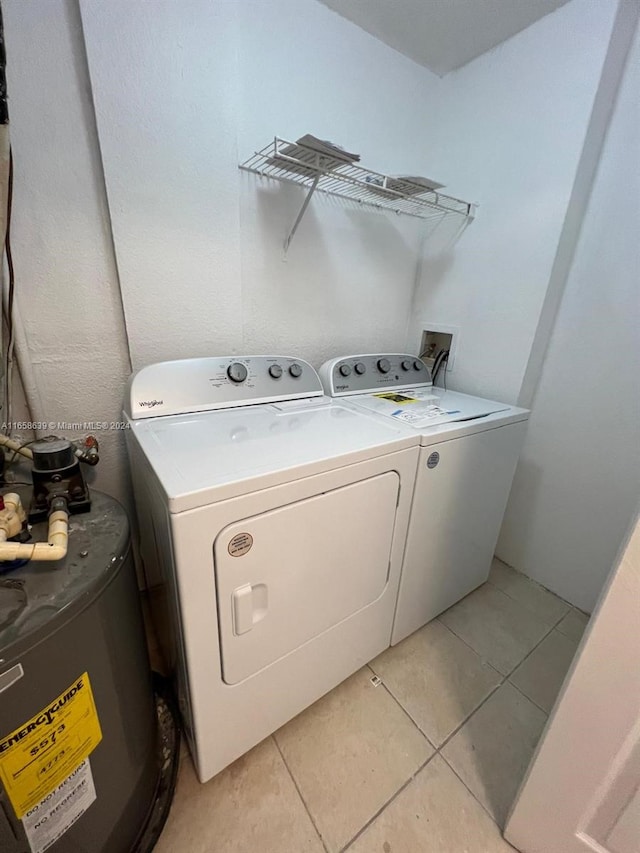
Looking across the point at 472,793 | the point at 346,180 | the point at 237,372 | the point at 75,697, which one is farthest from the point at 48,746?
the point at 346,180

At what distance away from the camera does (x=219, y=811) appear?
978 mm

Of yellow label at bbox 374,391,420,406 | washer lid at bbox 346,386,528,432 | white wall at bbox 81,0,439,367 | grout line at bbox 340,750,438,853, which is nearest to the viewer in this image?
grout line at bbox 340,750,438,853

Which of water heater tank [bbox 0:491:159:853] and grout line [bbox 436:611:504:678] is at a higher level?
water heater tank [bbox 0:491:159:853]

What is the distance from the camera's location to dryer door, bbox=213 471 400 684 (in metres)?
0.81

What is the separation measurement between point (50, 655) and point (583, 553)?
2.02 m

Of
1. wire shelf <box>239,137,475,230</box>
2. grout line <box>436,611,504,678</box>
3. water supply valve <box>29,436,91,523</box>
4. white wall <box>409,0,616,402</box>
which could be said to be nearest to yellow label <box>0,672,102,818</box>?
water supply valve <box>29,436,91,523</box>

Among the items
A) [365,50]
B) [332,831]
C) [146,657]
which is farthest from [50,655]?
[365,50]

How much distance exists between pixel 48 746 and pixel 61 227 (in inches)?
52.8

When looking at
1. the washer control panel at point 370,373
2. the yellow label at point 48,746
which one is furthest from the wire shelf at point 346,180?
the yellow label at point 48,746

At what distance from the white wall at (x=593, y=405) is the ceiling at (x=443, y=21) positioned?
0.46m

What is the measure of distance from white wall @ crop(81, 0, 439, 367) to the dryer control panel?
21 cm

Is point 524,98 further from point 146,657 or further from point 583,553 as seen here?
point 146,657

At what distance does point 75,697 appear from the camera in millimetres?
639

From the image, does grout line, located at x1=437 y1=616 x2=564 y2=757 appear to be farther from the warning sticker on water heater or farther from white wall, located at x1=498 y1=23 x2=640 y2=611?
the warning sticker on water heater
